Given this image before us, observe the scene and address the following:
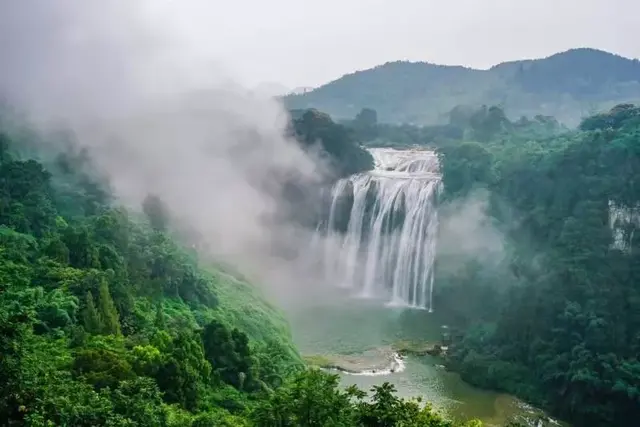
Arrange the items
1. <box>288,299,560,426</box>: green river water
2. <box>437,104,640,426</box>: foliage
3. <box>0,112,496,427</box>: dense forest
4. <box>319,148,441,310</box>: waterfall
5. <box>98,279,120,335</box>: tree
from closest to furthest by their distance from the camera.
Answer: <box>0,112,496,427</box>: dense forest
<box>98,279,120,335</box>: tree
<box>288,299,560,426</box>: green river water
<box>437,104,640,426</box>: foliage
<box>319,148,441,310</box>: waterfall

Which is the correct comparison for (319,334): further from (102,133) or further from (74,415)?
(74,415)

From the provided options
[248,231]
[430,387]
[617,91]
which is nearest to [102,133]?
[248,231]

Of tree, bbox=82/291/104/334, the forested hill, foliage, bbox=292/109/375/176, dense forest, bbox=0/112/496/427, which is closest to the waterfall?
foliage, bbox=292/109/375/176

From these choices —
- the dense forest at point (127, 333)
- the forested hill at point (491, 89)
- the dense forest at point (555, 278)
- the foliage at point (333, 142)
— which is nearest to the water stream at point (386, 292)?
the dense forest at point (555, 278)

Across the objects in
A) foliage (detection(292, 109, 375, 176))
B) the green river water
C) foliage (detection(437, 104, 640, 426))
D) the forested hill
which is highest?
the forested hill

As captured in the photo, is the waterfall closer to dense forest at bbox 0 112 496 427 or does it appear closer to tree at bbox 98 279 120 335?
dense forest at bbox 0 112 496 427

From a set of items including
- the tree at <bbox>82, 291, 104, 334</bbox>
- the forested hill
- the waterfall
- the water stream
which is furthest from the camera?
the forested hill
